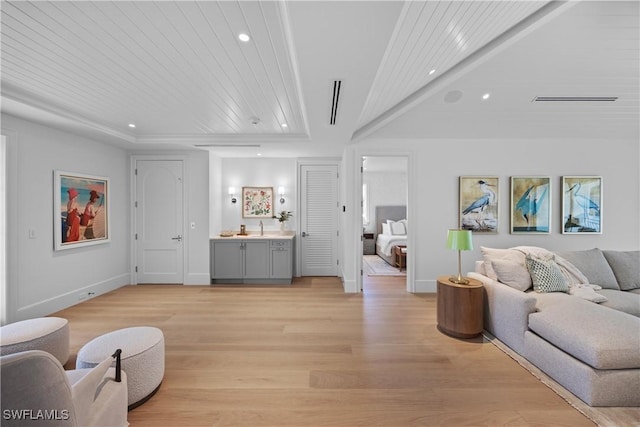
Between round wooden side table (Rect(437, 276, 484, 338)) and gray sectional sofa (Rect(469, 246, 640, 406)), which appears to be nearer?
gray sectional sofa (Rect(469, 246, 640, 406))

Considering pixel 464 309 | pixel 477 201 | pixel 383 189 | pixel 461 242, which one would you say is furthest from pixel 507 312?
pixel 383 189

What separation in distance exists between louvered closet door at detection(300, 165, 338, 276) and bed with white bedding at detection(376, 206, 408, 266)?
1.90m

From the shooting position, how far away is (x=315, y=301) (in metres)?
4.01

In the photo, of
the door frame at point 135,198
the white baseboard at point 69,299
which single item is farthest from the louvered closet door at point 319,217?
the white baseboard at point 69,299

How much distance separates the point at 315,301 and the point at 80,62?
374 cm

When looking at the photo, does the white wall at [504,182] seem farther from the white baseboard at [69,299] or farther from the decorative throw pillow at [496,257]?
the white baseboard at [69,299]

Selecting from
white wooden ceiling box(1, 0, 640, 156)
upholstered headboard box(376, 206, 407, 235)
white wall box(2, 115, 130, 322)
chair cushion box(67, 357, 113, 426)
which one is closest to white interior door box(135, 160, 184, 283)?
white wall box(2, 115, 130, 322)

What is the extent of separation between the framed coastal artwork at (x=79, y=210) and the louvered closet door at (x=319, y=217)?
340 centimetres

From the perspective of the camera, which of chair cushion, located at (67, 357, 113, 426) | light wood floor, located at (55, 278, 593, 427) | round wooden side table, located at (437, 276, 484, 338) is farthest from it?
round wooden side table, located at (437, 276, 484, 338)

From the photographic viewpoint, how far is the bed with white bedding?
6.64 meters

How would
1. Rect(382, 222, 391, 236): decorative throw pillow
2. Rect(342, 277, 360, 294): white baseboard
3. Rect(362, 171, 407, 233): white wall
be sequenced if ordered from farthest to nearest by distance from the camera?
1. Rect(362, 171, 407, 233): white wall
2. Rect(382, 222, 391, 236): decorative throw pillow
3. Rect(342, 277, 360, 294): white baseboard

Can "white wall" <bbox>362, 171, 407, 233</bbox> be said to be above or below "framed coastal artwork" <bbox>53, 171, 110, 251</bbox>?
above

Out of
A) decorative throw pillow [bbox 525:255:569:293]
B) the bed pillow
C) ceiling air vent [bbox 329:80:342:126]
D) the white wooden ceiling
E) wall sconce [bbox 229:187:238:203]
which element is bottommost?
decorative throw pillow [bbox 525:255:569:293]

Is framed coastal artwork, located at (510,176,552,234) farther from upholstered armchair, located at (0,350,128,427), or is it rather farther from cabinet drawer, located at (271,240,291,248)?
upholstered armchair, located at (0,350,128,427)
